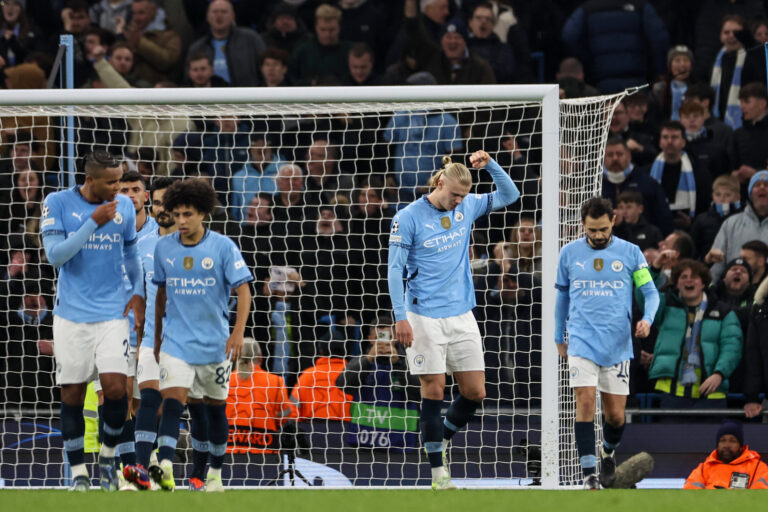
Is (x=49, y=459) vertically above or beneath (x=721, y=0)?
beneath

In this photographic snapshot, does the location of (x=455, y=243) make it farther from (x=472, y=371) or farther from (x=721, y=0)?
(x=721, y=0)

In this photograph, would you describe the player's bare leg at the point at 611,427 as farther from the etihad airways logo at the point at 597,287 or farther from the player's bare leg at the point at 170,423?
the player's bare leg at the point at 170,423

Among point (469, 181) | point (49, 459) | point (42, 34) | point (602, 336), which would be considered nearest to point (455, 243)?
point (469, 181)

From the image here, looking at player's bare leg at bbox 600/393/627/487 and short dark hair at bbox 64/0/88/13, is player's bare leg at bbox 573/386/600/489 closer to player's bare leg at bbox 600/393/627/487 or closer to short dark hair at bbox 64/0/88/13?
player's bare leg at bbox 600/393/627/487

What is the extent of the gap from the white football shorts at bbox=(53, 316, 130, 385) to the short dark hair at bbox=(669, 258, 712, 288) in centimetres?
481

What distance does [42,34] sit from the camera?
44.8 feet

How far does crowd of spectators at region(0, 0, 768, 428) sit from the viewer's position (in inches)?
399

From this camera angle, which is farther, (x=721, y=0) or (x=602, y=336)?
(x=721, y=0)

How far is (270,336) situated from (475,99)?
2.85 meters

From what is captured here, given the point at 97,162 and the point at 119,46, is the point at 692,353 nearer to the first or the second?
the point at 97,162

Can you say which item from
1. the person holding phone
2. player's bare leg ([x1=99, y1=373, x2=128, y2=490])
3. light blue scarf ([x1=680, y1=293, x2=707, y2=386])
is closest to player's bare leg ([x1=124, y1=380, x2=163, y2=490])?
player's bare leg ([x1=99, y1=373, x2=128, y2=490])

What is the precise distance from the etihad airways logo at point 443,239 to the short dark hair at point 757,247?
3308 millimetres

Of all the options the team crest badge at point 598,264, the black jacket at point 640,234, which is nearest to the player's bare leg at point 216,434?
the team crest badge at point 598,264

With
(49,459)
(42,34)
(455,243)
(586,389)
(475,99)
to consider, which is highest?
(42,34)
